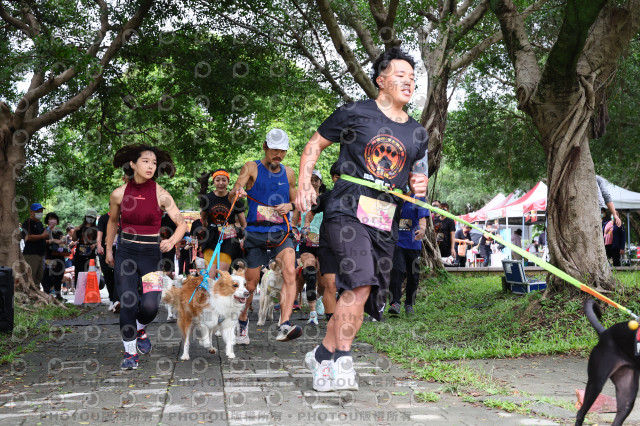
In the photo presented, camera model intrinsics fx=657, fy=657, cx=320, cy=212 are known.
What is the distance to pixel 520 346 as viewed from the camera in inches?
257

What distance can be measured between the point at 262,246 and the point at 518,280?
539cm

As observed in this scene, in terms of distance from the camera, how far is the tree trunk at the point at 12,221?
11.9 meters

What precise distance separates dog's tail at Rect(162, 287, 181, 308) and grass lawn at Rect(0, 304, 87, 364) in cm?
158

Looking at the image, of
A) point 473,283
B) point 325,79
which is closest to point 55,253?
point 325,79

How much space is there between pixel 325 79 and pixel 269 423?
1387 centimetres

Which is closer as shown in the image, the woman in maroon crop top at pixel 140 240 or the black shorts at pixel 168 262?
the woman in maroon crop top at pixel 140 240

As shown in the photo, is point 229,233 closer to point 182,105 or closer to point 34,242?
point 34,242

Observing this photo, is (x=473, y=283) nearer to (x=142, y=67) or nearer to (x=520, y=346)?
(x=520, y=346)

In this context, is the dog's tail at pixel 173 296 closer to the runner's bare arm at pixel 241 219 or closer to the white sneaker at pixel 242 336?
the white sneaker at pixel 242 336

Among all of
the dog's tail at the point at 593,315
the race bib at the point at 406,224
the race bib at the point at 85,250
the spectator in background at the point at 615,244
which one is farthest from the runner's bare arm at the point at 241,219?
the spectator in background at the point at 615,244

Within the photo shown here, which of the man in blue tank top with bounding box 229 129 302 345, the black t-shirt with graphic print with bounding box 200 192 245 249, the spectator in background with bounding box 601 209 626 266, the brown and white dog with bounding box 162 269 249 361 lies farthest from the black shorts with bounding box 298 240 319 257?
Result: the spectator in background with bounding box 601 209 626 266

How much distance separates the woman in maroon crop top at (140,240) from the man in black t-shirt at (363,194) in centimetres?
199

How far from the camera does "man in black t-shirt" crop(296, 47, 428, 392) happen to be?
15.1 feet

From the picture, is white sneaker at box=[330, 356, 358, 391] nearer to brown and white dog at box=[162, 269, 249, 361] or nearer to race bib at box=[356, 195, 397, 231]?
race bib at box=[356, 195, 397, 231]
